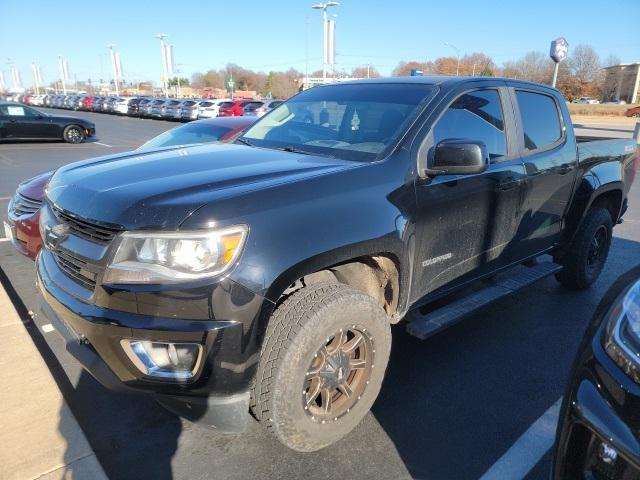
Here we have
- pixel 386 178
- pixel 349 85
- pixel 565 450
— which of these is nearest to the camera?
pixel 565 450

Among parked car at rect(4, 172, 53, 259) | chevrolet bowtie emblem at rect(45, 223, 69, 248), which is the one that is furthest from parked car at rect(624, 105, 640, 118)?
chevrolet bowtie emblem at rect(45, 223, 69, 248)

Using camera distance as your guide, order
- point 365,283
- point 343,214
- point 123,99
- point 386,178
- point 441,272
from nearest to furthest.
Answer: point 343,214
point 386,178
point 365,283
point 441,272
point 123,99

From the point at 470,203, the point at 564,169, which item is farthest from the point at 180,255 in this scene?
the point at 564,169

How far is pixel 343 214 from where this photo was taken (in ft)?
7.89

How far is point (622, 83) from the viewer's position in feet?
286

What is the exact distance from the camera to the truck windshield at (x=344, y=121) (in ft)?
9.73

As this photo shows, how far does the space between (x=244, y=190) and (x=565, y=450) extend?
63.4 inches

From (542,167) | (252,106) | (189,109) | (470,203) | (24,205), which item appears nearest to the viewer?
(470,203)

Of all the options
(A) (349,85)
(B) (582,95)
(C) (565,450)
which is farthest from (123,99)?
(B) (582,95)

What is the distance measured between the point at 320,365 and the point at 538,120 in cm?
277

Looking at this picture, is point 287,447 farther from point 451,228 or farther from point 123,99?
point 123,99

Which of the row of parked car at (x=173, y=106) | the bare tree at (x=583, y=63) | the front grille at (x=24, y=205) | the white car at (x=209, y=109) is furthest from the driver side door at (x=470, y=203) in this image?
the bare tree at (x=583, y=63)

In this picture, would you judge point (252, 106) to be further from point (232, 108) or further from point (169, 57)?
point (169, 57)

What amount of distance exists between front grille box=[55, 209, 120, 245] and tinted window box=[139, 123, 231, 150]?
3.70 m
